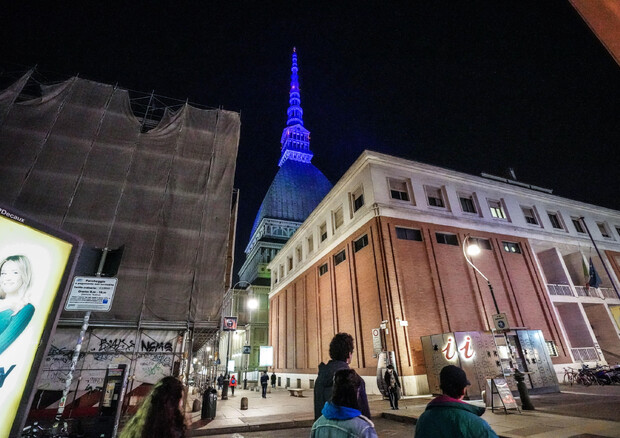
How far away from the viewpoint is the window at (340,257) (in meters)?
23.5

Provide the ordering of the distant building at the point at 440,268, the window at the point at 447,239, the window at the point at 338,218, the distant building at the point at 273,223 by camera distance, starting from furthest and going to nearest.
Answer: the distant building at the point at 273,223
the window at the point at 338,218
the window at the point at 447,239
the distant building at the point at 440,268

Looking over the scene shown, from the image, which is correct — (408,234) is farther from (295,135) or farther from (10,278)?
(295,135)

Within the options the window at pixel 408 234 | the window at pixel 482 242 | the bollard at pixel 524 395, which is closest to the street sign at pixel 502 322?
the bollard at pixel 524 395

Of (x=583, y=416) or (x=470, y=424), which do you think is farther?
(x=583, y=416)

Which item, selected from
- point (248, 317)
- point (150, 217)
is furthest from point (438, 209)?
point (248, 317)

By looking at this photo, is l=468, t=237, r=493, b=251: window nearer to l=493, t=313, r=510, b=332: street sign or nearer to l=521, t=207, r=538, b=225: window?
l=521, t=207, r=538, b=225: window

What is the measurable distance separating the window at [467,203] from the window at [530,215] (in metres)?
5.92

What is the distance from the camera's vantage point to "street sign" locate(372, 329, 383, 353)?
668 inches

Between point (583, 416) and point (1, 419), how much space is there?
1302cm

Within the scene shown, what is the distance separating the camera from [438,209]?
21.8 metres

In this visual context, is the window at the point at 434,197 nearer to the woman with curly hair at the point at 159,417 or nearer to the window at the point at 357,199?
the window at the point at 357,199

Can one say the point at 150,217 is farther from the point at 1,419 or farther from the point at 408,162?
the point at 408,162

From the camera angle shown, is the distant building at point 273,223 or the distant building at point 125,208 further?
the distant building at point 273,223

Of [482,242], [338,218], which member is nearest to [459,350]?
[482,242]
